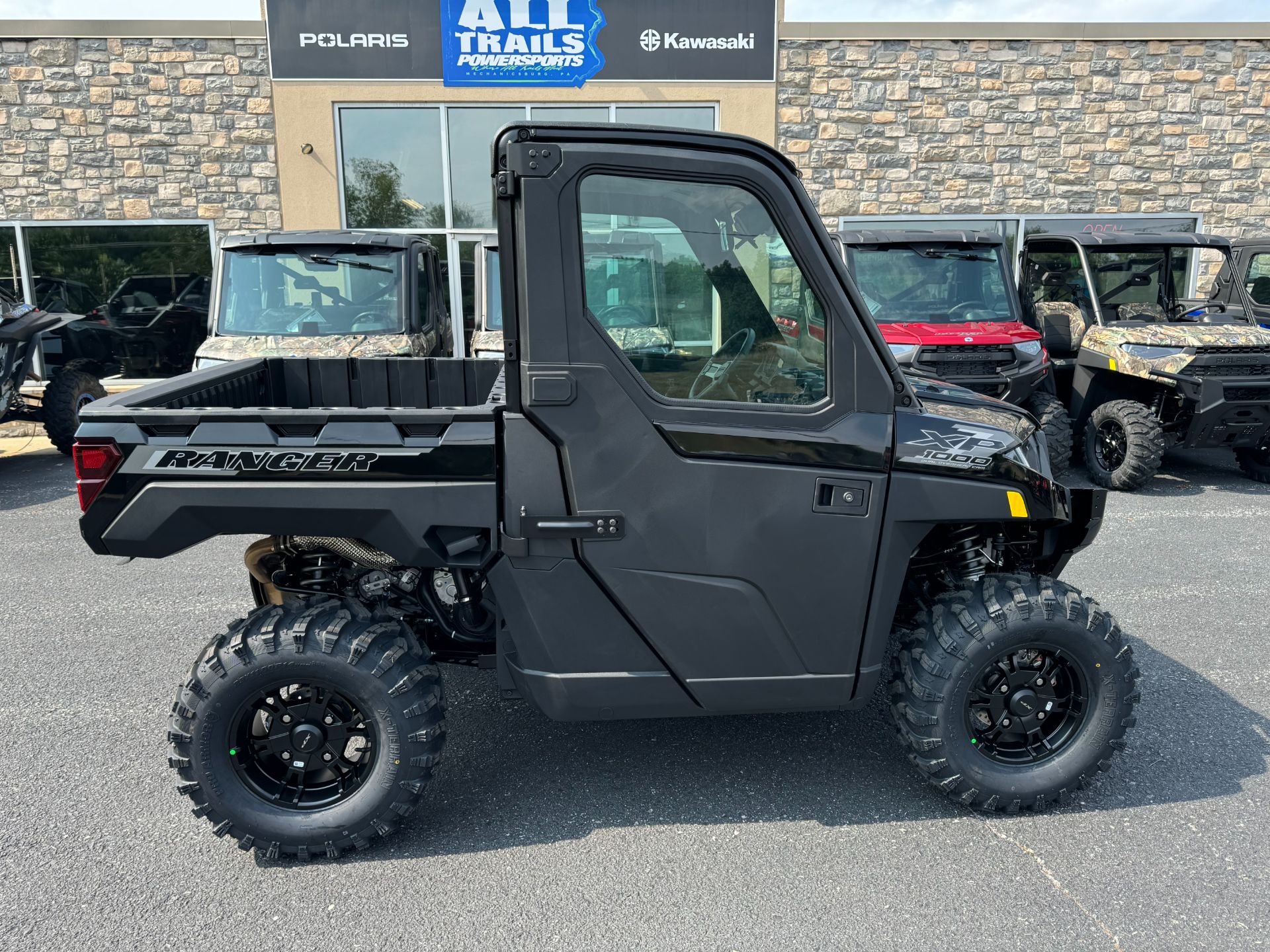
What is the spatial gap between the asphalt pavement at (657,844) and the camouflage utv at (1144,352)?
12.4ft

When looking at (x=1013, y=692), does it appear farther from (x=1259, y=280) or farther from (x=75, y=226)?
(x=75, y=226)

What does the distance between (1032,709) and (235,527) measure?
2.63 meters

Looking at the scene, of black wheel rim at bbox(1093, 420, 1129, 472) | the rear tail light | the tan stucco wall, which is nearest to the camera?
the rear tail light

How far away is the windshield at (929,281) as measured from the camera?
8.34 metres

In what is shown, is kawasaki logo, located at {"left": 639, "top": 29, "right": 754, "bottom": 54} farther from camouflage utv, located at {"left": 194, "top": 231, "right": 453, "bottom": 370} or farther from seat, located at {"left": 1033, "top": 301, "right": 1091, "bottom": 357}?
camouflage utv, located at {"left": 194, "top": 231, "right": 453, "bottom": 370}

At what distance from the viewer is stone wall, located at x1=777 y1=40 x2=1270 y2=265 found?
12.5 m

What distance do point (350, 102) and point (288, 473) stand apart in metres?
11.1

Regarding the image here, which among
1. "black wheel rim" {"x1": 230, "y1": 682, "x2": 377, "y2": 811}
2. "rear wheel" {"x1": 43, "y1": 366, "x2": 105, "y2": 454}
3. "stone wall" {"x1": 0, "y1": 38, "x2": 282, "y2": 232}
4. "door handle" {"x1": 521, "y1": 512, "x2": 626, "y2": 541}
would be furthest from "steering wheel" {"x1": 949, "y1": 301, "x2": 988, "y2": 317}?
"stone wall" {"x1": 0, "y1": 38, "x2": 282, "y2": 232}

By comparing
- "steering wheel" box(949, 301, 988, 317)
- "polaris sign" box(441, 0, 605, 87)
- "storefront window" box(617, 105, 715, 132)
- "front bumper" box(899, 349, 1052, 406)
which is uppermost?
"polaris sign" box(441, 0, 605, 87)

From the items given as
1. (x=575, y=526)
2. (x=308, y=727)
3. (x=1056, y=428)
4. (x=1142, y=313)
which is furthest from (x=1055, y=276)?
(x=308, y=727)

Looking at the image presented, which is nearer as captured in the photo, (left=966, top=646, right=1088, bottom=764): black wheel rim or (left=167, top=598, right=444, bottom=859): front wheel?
(left=167, top=598, right=444, bottom=859): front wheel

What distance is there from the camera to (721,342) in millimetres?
2607

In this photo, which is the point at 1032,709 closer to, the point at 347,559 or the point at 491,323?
the point at 347,559

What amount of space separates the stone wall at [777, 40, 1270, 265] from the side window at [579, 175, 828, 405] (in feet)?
35.4
